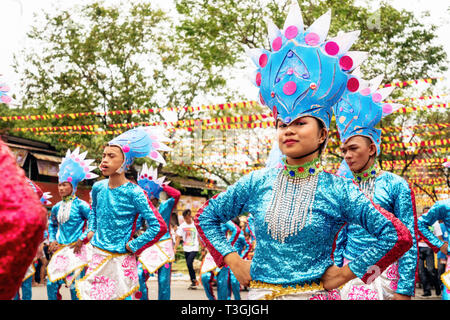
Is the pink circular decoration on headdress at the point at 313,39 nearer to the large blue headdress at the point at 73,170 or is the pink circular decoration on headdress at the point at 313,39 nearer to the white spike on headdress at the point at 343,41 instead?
the white spike on headdress at the point at 343,41

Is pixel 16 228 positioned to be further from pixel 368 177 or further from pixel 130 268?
pixel 130 268

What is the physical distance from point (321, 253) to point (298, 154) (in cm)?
54

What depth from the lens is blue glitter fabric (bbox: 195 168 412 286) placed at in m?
2.73

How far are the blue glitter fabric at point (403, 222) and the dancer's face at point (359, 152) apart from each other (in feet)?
0.60

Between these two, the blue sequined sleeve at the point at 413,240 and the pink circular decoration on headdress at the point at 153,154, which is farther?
the pink circular decoration on headdress at the point at 153,154

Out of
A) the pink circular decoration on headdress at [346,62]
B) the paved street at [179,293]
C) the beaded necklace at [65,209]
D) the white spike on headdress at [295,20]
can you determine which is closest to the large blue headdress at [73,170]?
the beaded necklace at [65,209]

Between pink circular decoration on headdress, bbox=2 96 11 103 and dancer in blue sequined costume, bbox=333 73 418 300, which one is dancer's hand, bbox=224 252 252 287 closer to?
dancer in blue sequined costume, bbox=333 73 418 300

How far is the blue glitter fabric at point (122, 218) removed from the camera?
5.66 meters

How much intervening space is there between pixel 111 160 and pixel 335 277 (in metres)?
3.72

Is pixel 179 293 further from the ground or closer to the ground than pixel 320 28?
closer to the ground

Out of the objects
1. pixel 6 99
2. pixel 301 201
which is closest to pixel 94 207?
pixel 6 99

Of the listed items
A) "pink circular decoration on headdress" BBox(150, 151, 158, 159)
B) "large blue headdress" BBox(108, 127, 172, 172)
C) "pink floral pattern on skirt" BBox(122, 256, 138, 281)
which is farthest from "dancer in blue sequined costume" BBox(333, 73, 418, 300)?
"pink circular decoration on headdress" BBox(150, 151, 158, 159)

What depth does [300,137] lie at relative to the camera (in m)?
2.93

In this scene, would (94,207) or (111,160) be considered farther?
(94,207)
